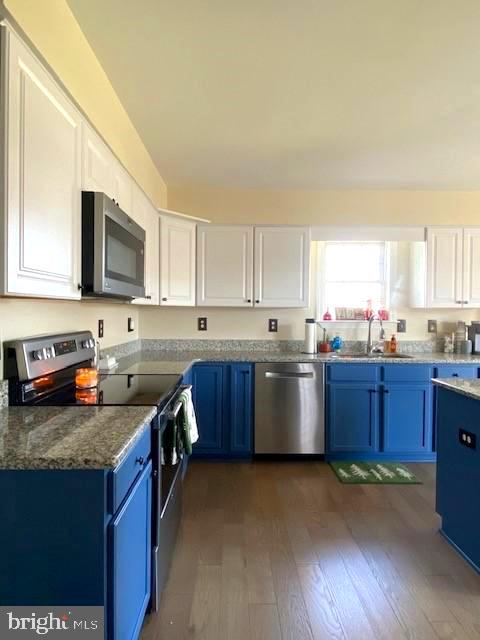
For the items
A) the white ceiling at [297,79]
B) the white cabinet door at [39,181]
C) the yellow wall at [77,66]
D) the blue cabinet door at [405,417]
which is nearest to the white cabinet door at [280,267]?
the white ceiling at [297,79]

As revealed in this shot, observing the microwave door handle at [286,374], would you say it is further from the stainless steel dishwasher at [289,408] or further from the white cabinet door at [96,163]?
the white cabinet door at [96,163]

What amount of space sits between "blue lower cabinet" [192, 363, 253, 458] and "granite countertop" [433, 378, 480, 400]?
5.00 feet

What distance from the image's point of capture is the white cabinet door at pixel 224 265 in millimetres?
3445

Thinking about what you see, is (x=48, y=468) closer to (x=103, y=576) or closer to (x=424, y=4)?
(x=103, y=576)

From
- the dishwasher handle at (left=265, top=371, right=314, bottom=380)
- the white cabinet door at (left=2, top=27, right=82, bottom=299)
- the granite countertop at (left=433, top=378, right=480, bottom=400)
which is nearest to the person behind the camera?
the white cabinet door at (left=2, top=27, right=82, bottom=299)

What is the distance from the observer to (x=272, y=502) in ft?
8.19

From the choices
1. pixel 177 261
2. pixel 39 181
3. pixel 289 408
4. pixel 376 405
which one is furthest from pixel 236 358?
pixel 39 181

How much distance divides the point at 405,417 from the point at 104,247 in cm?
282

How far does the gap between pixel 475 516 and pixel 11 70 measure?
2.64 metres

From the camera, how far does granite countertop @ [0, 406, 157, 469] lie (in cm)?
99

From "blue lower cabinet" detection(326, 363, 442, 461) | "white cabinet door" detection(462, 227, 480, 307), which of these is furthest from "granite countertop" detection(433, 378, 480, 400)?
"white cabinet door" detection(462, 227, 480, 307)

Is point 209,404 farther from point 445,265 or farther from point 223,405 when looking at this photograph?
point 445,265

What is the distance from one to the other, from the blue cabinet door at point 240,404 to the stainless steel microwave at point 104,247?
1434 mm

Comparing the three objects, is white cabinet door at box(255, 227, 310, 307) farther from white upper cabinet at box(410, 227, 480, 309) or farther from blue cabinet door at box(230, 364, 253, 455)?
white upper cabinet at box(410, 227, 480, 309)
